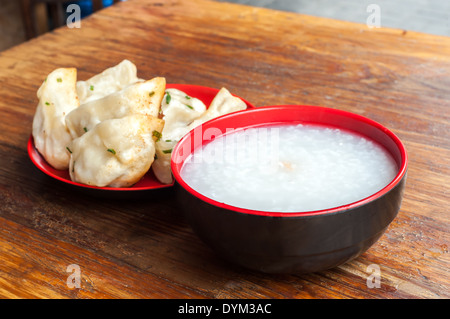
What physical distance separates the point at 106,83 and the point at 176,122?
19 centimetres

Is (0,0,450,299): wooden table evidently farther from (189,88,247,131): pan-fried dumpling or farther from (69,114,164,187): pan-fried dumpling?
(189,88,247,131): pan-fried dumpling

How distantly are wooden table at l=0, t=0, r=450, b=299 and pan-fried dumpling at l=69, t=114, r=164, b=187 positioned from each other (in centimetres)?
6

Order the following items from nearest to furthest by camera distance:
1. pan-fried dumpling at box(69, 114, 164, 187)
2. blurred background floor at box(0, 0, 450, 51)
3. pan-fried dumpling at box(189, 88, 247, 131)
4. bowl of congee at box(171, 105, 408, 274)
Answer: bowl of congee at box(171, 105, 408, 274) < pan-fried dumpling at box(69, 114, 164, 187) < pan-fried dumpling at box(189, 88, 247, 131) < blurred background floor at box(0, 0, 450, 51)

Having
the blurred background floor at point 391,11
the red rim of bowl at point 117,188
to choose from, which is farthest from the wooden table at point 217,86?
the blurred background floor at point 391,11

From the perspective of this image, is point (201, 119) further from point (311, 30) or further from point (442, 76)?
point (311, 30)

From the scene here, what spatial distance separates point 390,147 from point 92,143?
1.43 ft

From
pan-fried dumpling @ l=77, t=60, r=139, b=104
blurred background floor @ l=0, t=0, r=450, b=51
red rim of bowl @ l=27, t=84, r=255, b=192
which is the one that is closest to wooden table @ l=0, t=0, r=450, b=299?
red rim of bowl @ l=27, t=84, r=255, b=192

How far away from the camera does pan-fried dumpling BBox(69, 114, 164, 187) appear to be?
32.5 inches

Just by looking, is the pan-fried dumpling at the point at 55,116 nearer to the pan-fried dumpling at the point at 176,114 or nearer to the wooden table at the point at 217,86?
the wooden table at the point at 217,86

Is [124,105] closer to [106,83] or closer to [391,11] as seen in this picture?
[106,83]

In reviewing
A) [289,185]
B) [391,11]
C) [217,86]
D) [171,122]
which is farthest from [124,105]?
[391,11]

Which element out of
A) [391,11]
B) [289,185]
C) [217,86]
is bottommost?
[391,11]

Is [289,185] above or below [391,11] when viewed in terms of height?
above

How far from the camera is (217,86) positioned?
1.31 metres
